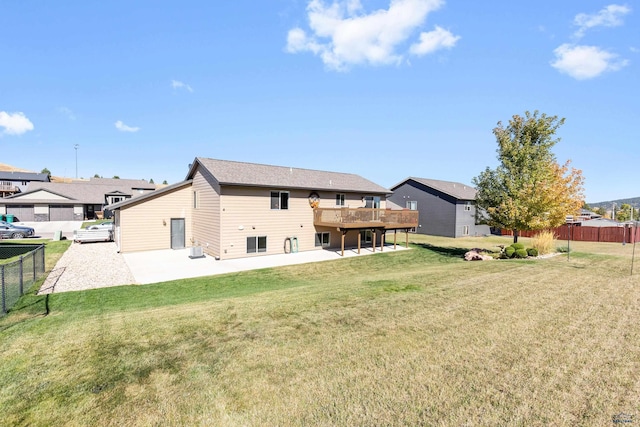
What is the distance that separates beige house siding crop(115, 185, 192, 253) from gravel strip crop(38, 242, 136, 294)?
1.34 meters

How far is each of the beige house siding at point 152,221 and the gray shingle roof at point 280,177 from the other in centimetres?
236

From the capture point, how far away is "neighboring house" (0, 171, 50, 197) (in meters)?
57.5

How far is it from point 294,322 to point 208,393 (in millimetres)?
2674

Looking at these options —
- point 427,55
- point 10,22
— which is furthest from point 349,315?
Answer: point 10,22

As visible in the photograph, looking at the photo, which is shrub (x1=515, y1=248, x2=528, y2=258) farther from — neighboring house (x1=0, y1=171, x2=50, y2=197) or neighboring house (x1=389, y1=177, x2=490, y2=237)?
neighboring house (x1=0, y1=171, x2=50, y2=197)

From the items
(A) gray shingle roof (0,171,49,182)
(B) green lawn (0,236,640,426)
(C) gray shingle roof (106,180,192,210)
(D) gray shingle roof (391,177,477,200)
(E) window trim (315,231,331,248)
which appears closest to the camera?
(B) green lawn (0,236,640,426)

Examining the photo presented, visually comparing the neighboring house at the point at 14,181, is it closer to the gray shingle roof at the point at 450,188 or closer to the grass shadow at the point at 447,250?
the gray shingle roof at the point at 450,188

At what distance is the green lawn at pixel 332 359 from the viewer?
3.65 meters

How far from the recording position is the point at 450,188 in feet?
112

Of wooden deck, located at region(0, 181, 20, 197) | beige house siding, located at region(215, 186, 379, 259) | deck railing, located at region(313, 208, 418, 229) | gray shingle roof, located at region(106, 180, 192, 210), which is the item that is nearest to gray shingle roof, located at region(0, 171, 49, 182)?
wooden deck, located at region(0, 181, 20, 197)

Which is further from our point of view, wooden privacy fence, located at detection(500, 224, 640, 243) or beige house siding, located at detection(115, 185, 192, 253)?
wooden privacy fence, located at detection(500, 224, 640, 243)

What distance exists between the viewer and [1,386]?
4.30 meters

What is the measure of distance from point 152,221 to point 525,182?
80.4 ft

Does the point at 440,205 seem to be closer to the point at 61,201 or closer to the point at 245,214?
the point at 245,214
